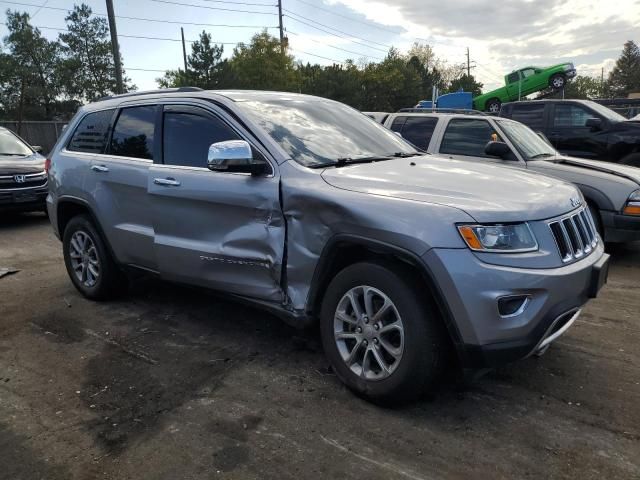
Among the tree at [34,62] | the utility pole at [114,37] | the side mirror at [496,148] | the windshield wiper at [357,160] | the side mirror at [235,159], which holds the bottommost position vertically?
the side mirror at [496,148]

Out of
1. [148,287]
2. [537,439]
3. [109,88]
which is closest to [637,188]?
[537,439]

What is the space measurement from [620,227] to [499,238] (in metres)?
4.11

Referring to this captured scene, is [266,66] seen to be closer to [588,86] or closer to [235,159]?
[235,159]

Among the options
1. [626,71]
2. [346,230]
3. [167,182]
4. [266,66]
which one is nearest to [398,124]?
[167,182]

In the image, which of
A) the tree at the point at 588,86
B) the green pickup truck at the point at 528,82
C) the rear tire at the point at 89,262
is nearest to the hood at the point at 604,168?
the rear tire at the point at 89,262

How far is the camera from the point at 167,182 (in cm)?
396

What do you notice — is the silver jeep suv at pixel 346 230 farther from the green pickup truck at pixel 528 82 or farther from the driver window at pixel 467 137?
the green pickup truck at pixel 528 82

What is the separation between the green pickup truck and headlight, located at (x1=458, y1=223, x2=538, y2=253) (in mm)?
25861

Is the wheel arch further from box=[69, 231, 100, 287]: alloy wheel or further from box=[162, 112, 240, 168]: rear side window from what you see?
box=[69, 231, 100, 287]: alloy wheel

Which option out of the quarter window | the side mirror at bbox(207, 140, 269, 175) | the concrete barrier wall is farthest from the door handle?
the concrete barrier wall

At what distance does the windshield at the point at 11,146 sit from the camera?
10.0 m

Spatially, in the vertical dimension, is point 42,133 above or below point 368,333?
above

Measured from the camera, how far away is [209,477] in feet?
8.09

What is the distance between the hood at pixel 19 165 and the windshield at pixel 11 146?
1.12 feet
